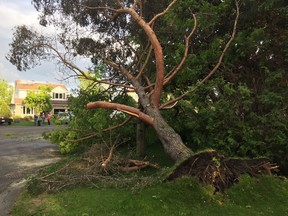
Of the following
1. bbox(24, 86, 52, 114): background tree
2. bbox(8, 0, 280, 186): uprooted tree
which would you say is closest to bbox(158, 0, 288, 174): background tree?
bbox(8, 0, 280, 186): uprooted tree

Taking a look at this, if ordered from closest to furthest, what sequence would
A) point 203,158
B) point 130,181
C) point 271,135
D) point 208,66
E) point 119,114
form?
point 203,158 → point 130,181 → point 271,135 → point 208,66 → point 119,114

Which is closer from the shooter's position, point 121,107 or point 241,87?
point 241,87

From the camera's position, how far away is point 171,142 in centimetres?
676

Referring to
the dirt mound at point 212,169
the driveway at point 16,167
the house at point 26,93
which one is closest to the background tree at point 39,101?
the house at point 26,93

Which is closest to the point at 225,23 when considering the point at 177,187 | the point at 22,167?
the point at 177,187

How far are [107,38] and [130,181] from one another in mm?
5679

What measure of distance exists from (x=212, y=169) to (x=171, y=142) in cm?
Answer: 134

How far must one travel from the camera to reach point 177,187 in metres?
5.46

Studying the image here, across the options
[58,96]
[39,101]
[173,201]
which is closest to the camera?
[173,201]

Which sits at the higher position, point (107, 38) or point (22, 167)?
point (107, 38)

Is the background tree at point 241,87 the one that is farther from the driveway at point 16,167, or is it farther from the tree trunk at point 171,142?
the driveway at point 16,167

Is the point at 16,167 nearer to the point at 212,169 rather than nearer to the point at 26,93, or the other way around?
the point at 212,169

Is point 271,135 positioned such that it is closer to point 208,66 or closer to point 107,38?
point 208,66

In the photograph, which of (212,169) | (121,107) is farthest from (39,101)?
(212,169)
